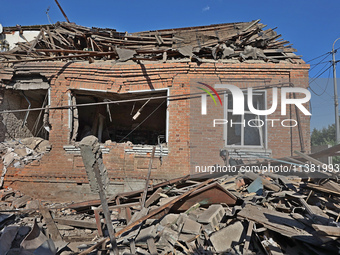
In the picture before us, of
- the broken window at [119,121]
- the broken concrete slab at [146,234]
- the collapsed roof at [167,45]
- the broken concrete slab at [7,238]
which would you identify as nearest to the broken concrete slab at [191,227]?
the broken concrete slab at [146,234]

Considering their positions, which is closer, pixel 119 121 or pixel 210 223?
pixel 210 223

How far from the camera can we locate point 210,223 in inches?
144

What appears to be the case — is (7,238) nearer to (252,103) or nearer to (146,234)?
(146,234)

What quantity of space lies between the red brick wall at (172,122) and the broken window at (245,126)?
259mm

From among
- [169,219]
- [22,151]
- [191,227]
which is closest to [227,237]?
[191,227]

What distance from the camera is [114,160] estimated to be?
6.36 m

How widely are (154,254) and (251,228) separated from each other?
1625 millimetres

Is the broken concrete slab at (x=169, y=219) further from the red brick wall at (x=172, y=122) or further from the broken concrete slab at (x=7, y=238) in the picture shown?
the broken concrete slab at (x=7, y=238)

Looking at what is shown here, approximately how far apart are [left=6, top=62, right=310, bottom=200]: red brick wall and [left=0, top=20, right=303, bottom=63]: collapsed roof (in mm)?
392

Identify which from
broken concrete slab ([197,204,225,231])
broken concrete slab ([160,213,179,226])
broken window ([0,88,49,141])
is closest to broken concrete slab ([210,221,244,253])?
broken concrete slab ([197,204,225,231])

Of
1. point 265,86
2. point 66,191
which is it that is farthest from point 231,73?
point 66,191

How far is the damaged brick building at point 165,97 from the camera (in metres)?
6.27

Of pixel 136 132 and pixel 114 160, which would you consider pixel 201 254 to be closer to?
pixel 114 160

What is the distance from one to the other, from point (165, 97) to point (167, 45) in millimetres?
2250
